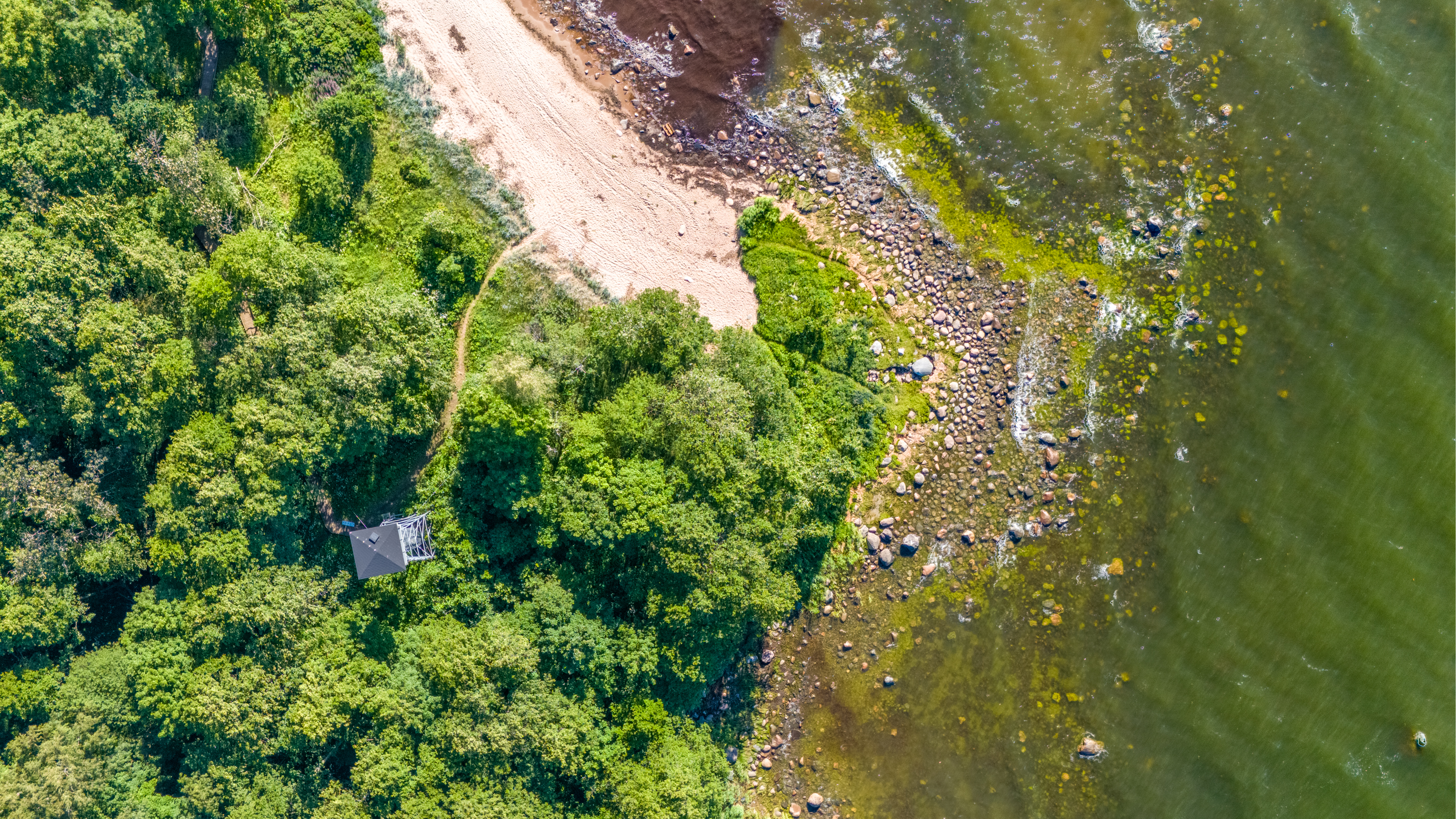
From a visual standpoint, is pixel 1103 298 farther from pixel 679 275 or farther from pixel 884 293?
pixel 679 275

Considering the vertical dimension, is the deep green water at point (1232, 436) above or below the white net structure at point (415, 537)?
above

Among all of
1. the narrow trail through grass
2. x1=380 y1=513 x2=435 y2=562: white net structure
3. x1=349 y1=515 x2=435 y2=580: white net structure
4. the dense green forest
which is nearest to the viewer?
the dense green forest

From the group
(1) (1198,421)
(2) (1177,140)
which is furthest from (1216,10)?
(1) (1198,421)

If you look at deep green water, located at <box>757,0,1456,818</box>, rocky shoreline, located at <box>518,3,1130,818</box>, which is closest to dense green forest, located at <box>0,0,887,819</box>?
rocky shoreline, located at <box>518,3,1130,818</box>

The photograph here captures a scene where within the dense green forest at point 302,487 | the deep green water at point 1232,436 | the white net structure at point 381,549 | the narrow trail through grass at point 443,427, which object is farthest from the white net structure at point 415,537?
the deep green water at point 1232,436

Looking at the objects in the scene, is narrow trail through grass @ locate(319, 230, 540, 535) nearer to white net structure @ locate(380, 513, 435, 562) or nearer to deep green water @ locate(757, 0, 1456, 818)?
white net structure @ locate(380, 513, 435, 562)

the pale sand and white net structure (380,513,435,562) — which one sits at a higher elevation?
the pale sand

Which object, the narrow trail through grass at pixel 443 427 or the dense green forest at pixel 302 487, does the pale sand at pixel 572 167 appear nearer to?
the dense green forest at pixel 302 487
